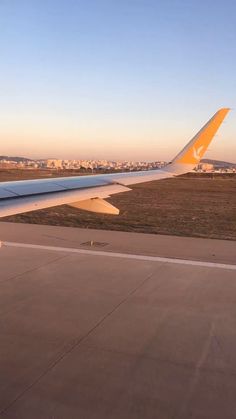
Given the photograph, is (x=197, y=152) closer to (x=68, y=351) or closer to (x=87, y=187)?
(x=87, y=187)

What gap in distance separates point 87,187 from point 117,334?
3139mm

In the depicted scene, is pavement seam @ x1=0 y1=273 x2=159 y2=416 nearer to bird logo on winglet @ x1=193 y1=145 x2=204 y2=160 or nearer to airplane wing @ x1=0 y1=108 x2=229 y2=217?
airplane wing @ x1=0 y1=108 x2=229 y2=217

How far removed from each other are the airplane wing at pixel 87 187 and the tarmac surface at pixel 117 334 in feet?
4.96

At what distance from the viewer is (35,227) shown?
13.3 metres

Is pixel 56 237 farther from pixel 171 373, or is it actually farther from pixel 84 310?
pixel 171 373

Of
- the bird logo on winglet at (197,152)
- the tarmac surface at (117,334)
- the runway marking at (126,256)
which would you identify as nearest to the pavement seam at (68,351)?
the tarmac surface at (117,334)

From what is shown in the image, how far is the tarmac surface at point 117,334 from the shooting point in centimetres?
400

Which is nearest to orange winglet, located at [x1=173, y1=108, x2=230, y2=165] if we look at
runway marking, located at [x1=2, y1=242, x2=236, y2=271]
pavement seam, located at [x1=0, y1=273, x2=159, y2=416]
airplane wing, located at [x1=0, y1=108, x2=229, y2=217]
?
airplane wing, located at [x1=0, y1=108, x2=229, y2=217]

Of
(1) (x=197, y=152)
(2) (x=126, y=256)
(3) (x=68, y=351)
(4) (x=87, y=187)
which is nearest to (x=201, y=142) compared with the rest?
(1) (x=197, y=152)

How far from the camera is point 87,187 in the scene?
25.9 feet

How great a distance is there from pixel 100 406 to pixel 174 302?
308 centimetres

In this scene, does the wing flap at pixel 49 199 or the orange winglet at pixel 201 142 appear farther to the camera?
the orange winglet at pixel 201 142

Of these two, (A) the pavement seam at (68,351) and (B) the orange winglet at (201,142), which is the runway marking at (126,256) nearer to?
(A) the pavement seam at (68,351)

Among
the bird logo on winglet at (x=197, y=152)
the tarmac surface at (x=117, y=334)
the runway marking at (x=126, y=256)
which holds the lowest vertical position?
the tarmac surface at (x=117, y=334)
